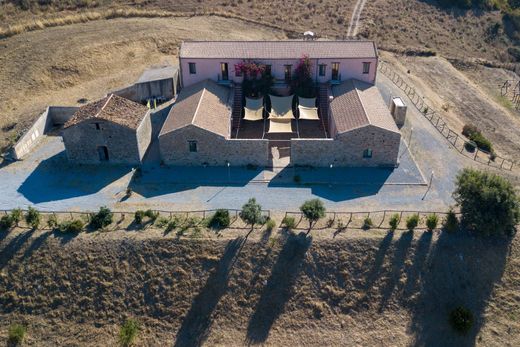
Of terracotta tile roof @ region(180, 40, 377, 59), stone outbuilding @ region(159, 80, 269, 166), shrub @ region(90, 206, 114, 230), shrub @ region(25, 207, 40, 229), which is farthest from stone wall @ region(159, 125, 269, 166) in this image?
terracotta tile roof @ region(180, 40, 377, 59)

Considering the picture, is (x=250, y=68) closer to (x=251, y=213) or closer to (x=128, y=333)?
(x=251, y=213)

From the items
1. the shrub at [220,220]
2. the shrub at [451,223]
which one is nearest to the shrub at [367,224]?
the shrub at [451,223]

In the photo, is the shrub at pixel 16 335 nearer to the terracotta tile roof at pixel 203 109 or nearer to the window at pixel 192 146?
the terracotta tile roof at pixel 203 109

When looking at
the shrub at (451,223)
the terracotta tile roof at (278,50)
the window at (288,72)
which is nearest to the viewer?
the shrub at (451,223)

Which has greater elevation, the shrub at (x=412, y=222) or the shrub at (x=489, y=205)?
the shrub at (x=489, y=205)

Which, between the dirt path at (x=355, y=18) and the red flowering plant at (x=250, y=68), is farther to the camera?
the dirt path at (x=355, y=18)

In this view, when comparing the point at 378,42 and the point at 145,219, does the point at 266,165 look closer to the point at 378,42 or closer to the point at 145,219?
the point at 145,219

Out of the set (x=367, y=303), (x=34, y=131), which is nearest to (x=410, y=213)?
(x=367, y=303)
